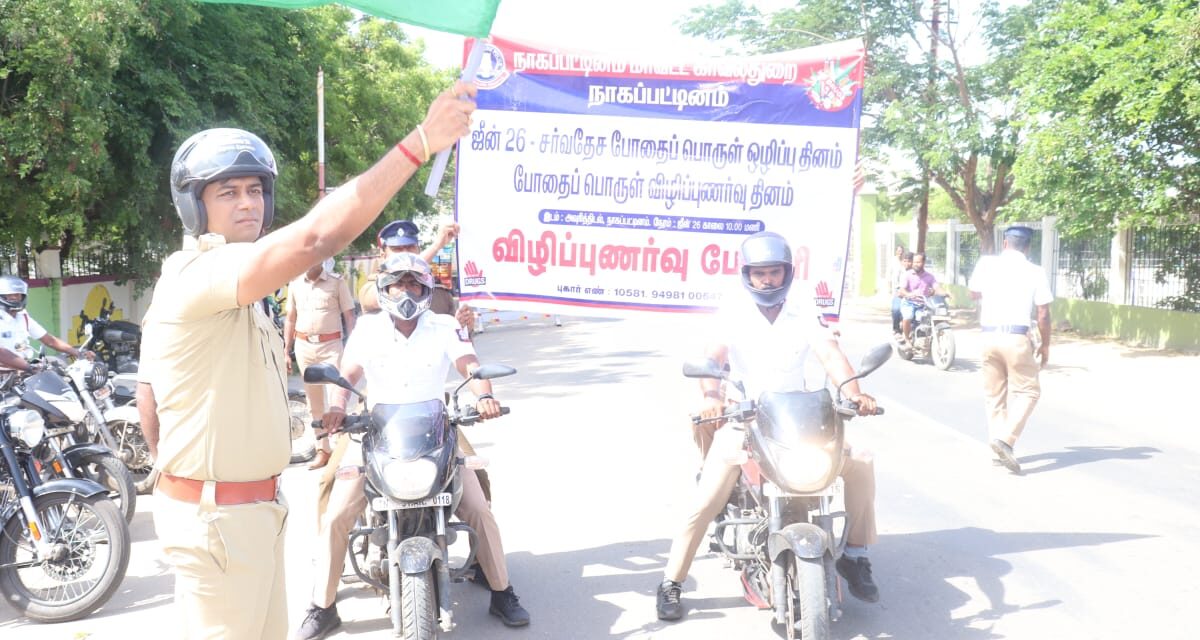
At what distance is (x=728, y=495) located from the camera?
4641 mm

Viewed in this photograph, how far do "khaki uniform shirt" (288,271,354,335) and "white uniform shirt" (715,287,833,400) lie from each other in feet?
14.5

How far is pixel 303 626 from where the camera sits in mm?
4516

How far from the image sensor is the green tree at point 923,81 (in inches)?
841

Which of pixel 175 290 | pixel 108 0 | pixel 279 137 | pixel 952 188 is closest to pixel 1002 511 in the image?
pixel 175 290

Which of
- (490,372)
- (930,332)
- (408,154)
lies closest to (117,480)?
(490,372)

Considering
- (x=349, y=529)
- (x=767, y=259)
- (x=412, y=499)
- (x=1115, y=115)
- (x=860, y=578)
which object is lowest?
(x=860, y=578)

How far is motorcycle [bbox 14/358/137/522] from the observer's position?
5.58 meters

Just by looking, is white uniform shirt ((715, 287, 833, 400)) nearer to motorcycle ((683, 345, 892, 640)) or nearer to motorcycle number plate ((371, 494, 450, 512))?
motorcycle ((683, 345, 892, 640))

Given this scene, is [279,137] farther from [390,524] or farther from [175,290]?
[175,290]

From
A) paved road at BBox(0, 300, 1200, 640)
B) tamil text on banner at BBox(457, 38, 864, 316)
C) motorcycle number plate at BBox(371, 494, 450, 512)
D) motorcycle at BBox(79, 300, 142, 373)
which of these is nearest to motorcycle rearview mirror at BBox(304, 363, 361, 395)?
motorcycle number plate at BBox(371, 494, 450, 512)

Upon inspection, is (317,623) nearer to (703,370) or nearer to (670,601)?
(670,601)

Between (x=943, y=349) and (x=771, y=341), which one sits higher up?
(x=771, y=341)

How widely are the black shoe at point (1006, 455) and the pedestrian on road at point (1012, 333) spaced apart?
0.03 meters

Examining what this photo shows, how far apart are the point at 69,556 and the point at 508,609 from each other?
2122mm
